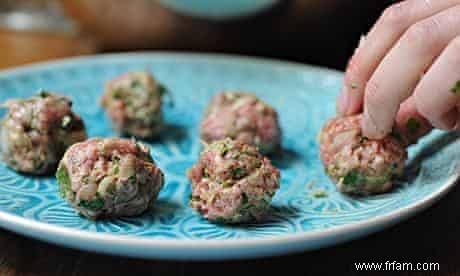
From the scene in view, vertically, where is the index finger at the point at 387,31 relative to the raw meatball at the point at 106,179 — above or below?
above

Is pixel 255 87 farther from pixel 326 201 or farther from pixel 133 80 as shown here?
pixel 326 201

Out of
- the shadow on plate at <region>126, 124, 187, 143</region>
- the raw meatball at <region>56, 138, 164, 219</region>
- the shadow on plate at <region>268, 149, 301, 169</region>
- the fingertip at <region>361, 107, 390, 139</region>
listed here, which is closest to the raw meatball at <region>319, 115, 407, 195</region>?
the fingertip at <region>361, 107, 390, 139</region>

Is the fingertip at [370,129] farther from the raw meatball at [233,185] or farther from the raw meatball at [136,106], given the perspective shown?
the raw meatball at [136,106]

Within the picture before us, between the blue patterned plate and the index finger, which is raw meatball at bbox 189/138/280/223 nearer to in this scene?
the blue patterned plate

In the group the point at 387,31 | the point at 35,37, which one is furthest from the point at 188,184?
the point at 35,37

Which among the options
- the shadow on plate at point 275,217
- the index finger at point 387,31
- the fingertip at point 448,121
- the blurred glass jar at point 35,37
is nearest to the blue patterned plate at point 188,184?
the shadow on plate at point 275,217

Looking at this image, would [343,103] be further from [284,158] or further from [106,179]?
[106,179]
